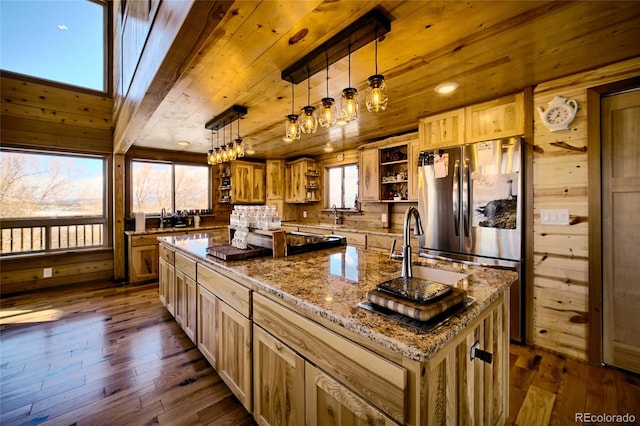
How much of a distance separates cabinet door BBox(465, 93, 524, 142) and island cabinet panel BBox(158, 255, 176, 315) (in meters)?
3.32

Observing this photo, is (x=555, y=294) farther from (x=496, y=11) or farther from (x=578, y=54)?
(x=496, y=11)

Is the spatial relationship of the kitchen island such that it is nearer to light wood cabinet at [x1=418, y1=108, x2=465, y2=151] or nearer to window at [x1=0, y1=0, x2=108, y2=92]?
light wood cabinet at [x1=418, y1=108, x2=465, y2=151]

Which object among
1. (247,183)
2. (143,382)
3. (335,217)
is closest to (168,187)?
(247,183)

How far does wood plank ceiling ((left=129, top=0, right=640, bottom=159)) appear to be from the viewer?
138 centimetres

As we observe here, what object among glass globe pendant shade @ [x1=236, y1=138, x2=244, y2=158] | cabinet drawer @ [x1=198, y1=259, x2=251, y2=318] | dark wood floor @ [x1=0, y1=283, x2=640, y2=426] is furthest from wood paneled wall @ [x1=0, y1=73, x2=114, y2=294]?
cabinet drawer @ [x1=198, y1=259, x2=251, y2=318]

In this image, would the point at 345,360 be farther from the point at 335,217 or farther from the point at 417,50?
the point at 335,217

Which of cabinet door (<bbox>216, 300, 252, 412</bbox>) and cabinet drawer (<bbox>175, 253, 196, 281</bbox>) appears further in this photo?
cabinet drawer (<bbox>175, 253, 196, 281</bbox>)

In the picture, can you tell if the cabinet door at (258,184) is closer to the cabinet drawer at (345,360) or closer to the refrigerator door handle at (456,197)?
the refrigerator door handle at (456,197)

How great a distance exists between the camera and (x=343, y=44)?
1.58 metres

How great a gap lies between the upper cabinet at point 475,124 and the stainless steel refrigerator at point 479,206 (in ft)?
0.37

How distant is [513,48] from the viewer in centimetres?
175

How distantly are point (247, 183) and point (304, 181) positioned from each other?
121 cm

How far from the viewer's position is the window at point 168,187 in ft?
15.5

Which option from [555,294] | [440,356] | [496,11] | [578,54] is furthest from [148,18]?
[555,294]
